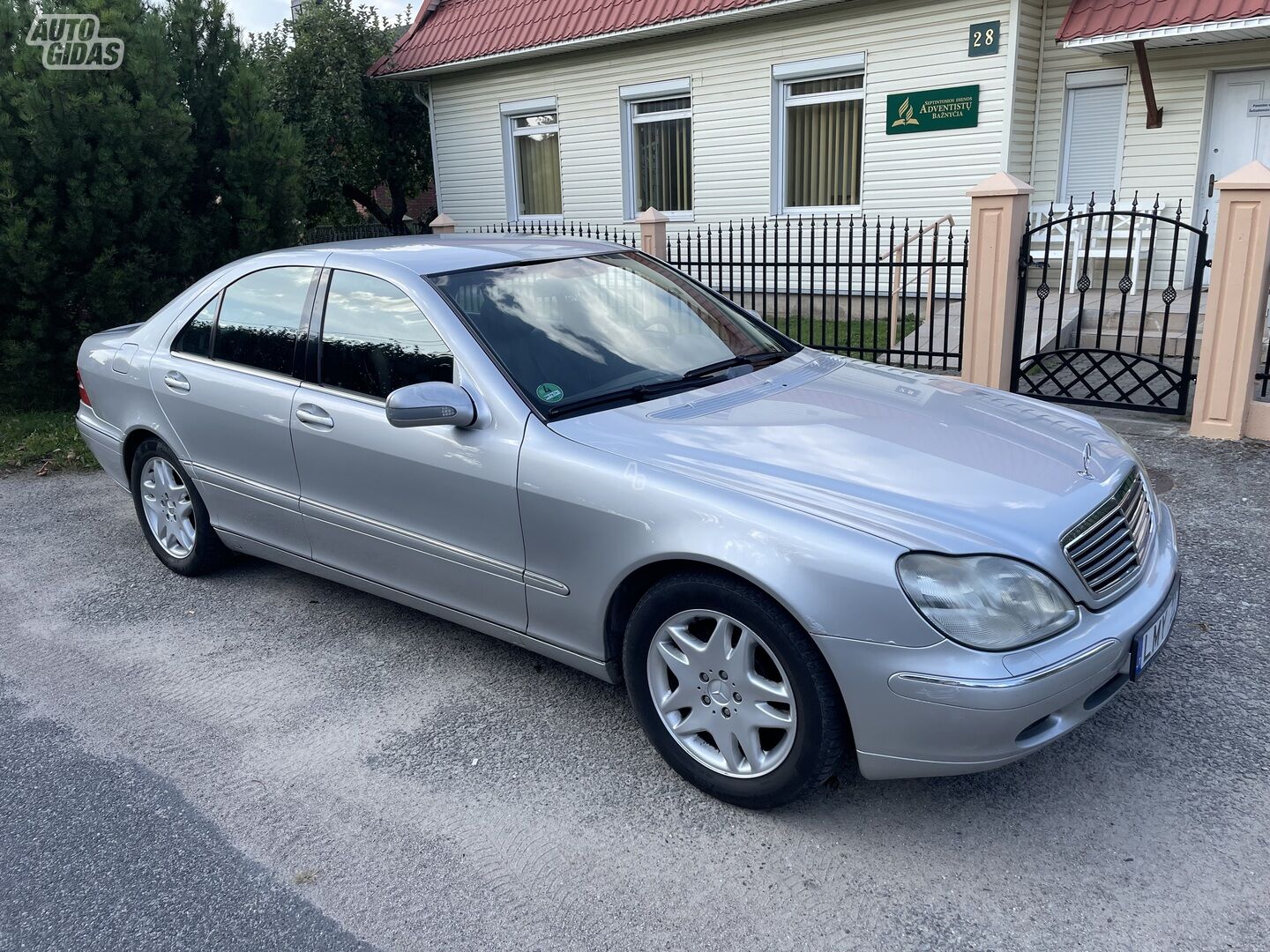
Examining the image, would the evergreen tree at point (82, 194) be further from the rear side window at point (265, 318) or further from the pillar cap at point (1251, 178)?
the pillar cap at point (1251, 178)

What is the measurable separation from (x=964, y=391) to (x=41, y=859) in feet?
→ 11.5

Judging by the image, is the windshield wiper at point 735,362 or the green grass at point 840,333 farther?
the green grass at point 840,333

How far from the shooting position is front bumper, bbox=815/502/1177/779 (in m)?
2.54

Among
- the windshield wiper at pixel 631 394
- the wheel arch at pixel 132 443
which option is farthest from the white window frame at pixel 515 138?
the windshield wiper at pixel 631 394

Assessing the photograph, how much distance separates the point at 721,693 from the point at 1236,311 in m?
5.26

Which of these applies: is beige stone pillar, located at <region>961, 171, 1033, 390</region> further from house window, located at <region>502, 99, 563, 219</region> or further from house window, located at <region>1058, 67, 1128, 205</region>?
house window, located at <region>502, 99, 563, 219</region>

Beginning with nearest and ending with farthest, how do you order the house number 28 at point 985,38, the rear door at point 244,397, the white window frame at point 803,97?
the rear door at point 244,397 < the house number 28 at point 985,38 < the white window frame at point 803,97

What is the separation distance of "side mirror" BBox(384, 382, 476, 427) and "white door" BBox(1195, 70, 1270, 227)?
974 cm

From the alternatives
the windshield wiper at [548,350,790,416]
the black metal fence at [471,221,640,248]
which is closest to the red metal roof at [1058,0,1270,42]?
the black metal fence at [471,221,640,248]

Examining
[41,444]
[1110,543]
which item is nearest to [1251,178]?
[1110,543]

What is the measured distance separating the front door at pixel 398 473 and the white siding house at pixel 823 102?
354 inches

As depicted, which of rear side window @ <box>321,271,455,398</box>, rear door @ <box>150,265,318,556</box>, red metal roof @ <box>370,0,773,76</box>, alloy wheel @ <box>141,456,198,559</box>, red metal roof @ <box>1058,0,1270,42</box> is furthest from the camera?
red metal roof @ <box>370,0,773,76</box>

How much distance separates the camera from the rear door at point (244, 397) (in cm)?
415

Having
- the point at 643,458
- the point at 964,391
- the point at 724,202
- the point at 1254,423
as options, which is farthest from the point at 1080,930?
the point at 724,202
